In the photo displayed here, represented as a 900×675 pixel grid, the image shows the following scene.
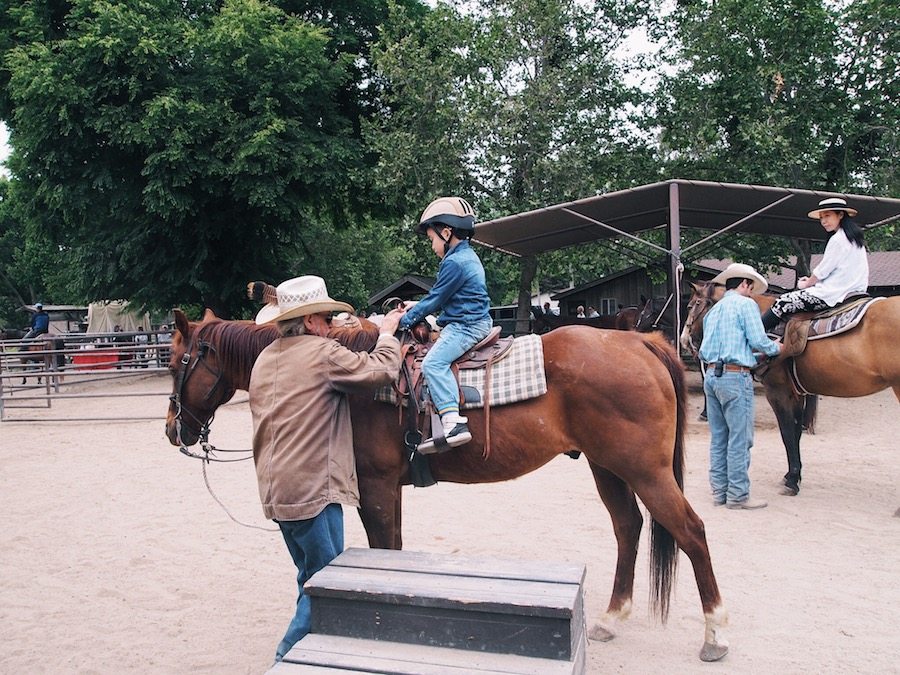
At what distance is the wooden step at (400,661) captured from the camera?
2.37 meters

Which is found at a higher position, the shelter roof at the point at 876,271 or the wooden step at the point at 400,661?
the shelter roof at the point at 876,271

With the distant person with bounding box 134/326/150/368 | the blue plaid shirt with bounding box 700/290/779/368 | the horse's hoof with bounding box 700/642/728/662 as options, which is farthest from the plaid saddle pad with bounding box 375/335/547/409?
the distant person with bounding box 134/326/150/368

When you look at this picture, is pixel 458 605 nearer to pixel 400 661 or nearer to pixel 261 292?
pixel 400 661

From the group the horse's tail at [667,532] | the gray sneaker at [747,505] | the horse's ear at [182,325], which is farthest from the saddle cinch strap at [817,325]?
the horse's ear at [182,325]

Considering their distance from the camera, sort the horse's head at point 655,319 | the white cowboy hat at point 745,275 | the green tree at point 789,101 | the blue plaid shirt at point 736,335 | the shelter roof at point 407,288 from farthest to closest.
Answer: the shelter roof at point 407,288
the green tree at point 789,101
the horse's head at point 655,319
the white cowboy hat at point 745,275
the blue plaid shirt at point 736,335

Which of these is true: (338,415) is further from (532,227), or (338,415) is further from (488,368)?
(532,227)

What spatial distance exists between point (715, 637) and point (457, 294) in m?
2.33

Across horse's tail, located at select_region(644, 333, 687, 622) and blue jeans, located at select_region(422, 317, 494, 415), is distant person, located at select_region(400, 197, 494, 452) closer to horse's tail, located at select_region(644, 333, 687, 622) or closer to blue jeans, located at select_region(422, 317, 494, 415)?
blue jeans, located at select_region(422, 317, 494, 415)

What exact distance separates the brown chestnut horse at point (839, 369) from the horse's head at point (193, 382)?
5600 millimetres

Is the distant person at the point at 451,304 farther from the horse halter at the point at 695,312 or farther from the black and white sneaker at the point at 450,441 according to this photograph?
the horse halter at the point at 695,312

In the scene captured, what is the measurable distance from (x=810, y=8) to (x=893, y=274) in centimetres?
1880

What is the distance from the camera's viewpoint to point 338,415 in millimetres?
3332

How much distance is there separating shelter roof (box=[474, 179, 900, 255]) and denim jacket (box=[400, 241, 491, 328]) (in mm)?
6791

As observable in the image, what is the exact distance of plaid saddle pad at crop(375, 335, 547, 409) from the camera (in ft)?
12.2
